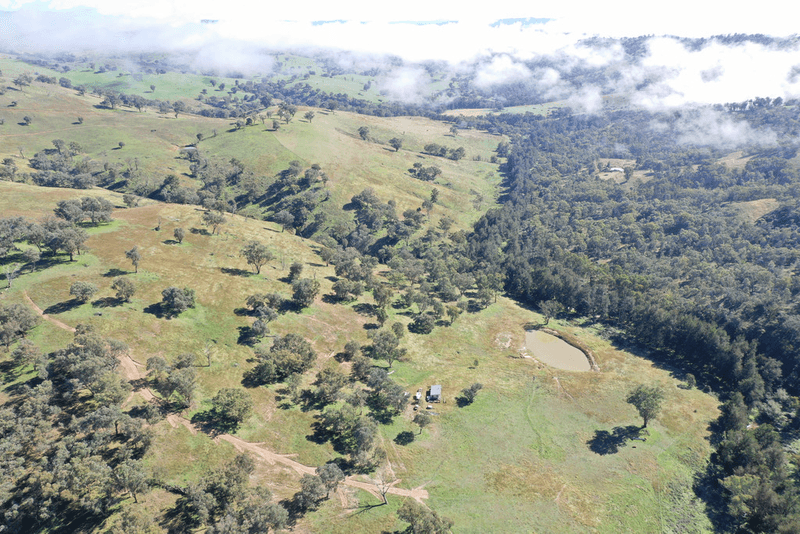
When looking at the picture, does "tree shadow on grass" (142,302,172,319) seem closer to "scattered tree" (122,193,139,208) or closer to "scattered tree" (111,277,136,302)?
"scattered tree" (111,277,136,302)

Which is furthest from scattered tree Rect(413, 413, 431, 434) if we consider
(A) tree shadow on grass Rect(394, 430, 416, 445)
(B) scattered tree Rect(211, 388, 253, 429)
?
(B) scattered tree Rect(211, 388, 253, 429)

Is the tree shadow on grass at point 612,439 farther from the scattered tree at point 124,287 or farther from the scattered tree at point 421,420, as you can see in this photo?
the scattered tree at point 124,287

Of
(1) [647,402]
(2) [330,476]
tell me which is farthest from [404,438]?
(1) [647,402]

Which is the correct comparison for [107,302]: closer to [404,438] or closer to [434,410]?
[404,438]

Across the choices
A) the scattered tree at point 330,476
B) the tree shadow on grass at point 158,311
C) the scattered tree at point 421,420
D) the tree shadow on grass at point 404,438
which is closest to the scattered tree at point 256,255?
the tree shadow on grass at point 158,311

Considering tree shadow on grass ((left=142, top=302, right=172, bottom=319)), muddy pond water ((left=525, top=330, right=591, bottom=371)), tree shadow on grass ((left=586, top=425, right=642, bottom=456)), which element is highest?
tree shadow on grass ((left=142, top=302, right=172, bottom=319))
